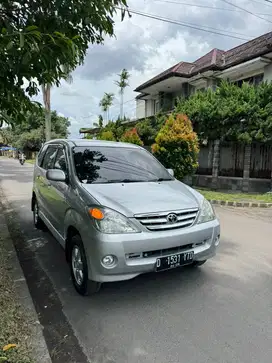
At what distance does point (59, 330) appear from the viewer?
2756 mm

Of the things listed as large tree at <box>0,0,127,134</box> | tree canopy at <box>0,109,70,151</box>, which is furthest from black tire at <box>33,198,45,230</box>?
tree canopy at <box>0,109,70,151</box>

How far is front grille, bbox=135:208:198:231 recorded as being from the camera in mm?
3057

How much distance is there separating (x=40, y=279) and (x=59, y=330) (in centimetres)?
121

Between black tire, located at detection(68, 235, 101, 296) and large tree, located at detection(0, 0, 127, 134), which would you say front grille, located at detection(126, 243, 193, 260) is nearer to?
black tire, located at detection(68, 235, 101, 296)

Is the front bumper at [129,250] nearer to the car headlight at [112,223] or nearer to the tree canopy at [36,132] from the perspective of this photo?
the car headlight at [112,223]

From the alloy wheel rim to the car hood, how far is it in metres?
0.74

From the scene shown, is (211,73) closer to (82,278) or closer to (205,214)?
(205,214)

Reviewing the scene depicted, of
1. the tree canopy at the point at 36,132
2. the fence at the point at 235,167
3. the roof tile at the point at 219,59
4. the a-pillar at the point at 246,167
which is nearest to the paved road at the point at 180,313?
the a-pillar at the point at 246,167

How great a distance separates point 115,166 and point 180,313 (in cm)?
208

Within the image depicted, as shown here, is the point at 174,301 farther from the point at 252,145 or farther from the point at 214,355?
the point at 252,145

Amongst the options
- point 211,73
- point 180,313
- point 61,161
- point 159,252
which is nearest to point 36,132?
point 211,73

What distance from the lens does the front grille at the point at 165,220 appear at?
10.0ft

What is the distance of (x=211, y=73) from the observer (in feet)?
55.6

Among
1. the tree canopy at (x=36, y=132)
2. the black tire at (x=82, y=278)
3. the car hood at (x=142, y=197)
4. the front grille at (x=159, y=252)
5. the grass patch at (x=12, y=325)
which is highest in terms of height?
the tree canopy at (x=36, y=132)
